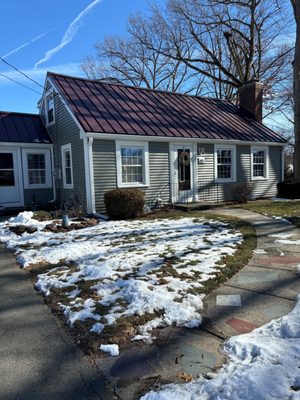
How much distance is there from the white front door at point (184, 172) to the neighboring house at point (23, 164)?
533 cm

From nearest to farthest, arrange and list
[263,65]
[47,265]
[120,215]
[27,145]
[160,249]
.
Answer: [47,265]
[160,249]
[120,215]
[27,145]
[263,65]

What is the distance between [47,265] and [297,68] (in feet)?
50.0

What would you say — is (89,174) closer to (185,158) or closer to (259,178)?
(185,158)

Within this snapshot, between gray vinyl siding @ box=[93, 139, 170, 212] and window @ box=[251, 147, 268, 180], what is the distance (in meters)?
4.84

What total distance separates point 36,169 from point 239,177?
8873mm

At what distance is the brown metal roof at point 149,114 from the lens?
11969mm

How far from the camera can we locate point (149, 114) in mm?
13578

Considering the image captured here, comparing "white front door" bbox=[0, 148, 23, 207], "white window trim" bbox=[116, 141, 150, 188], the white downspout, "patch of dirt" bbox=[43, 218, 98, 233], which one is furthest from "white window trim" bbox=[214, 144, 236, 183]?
"white front door" bbox=[0, 148, 23, 207]

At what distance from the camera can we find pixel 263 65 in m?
28.9

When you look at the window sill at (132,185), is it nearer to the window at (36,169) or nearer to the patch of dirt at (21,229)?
the patch of dirt at (21,229)

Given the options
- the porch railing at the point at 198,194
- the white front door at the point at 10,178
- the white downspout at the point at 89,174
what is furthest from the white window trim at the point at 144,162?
the white front door at the point at 10,178

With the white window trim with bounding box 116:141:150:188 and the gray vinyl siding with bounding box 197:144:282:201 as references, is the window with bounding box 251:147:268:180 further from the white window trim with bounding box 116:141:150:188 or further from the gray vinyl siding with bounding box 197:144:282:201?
the white window trim with bounding box 116:141:150:188

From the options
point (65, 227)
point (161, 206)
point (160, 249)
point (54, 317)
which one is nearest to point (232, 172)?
point (161, 206)

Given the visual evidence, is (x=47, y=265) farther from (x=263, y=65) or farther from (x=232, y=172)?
(x=263, y=65)
